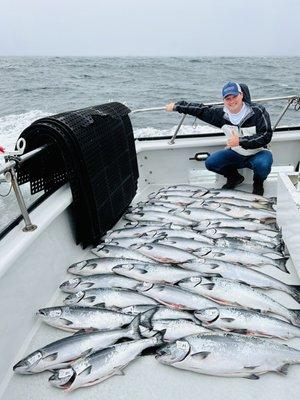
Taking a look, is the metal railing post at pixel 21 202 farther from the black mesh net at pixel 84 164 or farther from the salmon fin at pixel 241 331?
the salmon fin at pixel 241 331

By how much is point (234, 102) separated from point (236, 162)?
0.80 m

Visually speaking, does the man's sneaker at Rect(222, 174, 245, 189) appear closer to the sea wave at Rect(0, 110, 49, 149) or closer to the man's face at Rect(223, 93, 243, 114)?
the man's face at Rect(223, 93, 243, 114)

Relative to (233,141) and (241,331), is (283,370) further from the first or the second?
(233,141)

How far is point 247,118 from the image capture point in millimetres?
4953

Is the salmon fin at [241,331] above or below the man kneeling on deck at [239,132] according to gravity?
below

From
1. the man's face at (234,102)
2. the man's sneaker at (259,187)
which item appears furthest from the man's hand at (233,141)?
the man's sneaker at (259,187)

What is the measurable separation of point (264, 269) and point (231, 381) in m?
1.36

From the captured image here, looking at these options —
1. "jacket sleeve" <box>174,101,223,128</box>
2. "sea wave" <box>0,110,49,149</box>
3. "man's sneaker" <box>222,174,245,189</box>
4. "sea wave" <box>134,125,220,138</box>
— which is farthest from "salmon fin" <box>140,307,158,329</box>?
"sea wave" <box>0,110,49,149</box>

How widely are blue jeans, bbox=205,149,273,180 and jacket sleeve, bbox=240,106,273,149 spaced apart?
0.60 feet

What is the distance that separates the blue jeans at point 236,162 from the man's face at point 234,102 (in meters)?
0.53

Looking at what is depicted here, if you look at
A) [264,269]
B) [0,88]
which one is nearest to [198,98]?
[0,88]

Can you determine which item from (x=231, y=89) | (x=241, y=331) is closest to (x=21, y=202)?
(x=241, y=331)

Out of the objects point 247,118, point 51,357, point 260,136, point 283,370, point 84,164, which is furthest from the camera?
point 247,118

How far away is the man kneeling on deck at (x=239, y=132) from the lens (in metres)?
4.79
